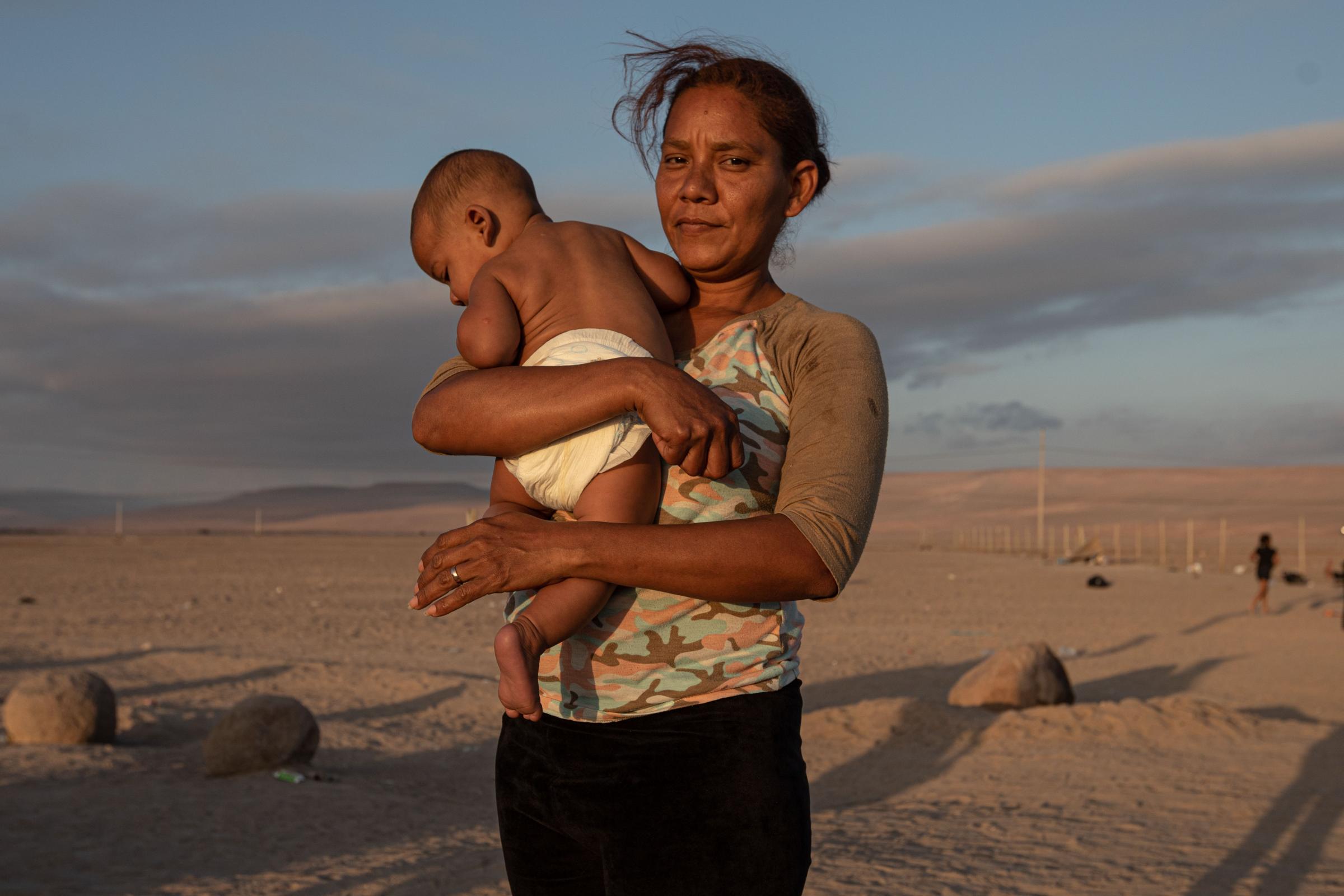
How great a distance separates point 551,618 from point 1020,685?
11160 mm

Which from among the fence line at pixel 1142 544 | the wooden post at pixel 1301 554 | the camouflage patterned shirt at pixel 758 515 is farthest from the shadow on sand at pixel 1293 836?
the fence line at pixel 1142 544

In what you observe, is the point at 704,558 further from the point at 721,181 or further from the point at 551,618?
the point at 721,181

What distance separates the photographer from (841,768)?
10055 mm

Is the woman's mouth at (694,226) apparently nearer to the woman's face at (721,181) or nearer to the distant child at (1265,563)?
the woman's face at (721,181)

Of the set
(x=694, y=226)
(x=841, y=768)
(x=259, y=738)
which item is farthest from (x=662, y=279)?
(x=841, y=768)

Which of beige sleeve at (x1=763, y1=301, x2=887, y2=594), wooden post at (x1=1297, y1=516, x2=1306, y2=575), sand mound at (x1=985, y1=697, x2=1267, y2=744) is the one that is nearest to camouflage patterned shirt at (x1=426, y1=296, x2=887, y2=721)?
beige sleeve at (x1=763, y1=301, x2=887, y2=594)

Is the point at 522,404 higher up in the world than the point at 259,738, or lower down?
higher up

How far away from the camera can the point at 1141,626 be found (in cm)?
2197

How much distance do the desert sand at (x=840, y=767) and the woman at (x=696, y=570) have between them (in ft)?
16.6

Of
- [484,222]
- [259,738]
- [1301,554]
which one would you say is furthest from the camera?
[1301,554]

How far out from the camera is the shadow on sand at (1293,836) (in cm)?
678

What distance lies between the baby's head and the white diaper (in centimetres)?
56

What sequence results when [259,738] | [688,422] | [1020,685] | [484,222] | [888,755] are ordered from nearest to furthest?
[688,422] → [484,222] → [259,738] → [888,755] → [1020,685]

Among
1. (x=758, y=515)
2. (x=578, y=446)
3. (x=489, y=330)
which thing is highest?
(x=489, y=330)
